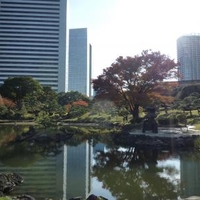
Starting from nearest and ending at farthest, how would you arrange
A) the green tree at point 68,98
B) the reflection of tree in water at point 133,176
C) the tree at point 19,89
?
the reflection of tree in water at point 133,176 → the tree at point 19,89 → the green tree at point 68,98

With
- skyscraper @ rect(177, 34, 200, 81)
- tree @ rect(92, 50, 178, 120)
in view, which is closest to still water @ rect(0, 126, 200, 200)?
tree @ rect(92, 50, 178, 120)

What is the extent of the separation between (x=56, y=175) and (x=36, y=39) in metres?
80.5

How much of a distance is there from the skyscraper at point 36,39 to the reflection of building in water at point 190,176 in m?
74.2

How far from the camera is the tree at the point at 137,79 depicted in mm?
24312

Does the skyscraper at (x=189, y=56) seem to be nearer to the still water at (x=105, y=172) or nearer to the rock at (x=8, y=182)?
the still water at (x=105, y=172)

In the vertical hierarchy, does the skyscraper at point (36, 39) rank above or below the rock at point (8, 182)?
above

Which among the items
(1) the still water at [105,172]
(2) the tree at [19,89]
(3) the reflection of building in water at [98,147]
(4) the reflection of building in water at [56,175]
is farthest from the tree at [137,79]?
(2) the tree at [19,89]

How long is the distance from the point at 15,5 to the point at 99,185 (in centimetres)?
8717

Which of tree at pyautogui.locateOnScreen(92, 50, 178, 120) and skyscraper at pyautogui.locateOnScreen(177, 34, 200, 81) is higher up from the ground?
skyscraper at pyautogui.locateOnScreen(177, 34, 200, 81)

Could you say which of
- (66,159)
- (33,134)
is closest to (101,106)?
(33,134)

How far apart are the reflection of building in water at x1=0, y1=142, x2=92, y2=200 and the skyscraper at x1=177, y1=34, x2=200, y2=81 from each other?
210 ft

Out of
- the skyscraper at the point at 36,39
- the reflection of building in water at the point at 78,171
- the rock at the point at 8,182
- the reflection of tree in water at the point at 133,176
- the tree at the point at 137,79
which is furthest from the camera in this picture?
the skyscraper at the point at 36,39

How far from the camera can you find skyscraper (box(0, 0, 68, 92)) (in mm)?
83625

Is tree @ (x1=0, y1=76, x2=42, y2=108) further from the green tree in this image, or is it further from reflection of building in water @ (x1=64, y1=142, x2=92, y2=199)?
reflection of building in water @ (x1=64, y1=142, x2=92, y2=199)
